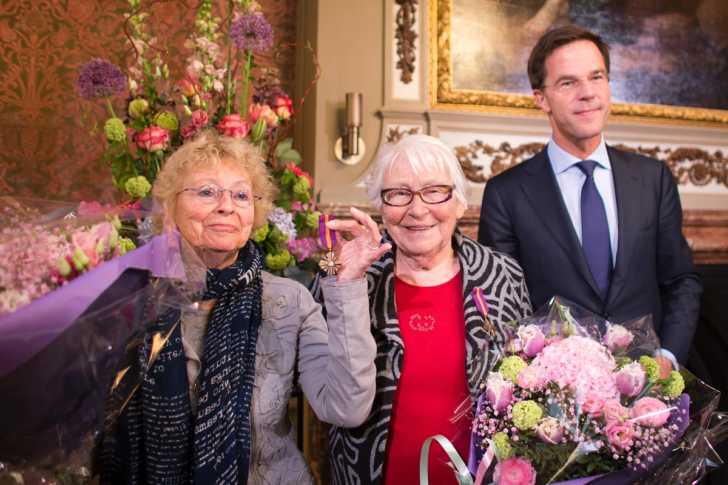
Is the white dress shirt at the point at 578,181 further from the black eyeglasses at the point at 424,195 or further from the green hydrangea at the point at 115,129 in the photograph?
the green hydrangea at the point at 115,129

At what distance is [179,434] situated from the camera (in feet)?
4.47

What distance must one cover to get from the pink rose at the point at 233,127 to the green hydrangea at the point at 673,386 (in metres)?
1.36

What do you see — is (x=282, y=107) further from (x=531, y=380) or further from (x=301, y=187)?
(x=531, y=380)

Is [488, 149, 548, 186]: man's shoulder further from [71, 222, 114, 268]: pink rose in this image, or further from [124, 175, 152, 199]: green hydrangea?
[71, 222, 114, 268]: pink rose

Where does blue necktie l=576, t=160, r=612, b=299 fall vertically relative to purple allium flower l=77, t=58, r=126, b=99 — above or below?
below

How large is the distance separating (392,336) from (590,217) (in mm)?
746

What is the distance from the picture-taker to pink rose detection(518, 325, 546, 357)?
1.23 meters

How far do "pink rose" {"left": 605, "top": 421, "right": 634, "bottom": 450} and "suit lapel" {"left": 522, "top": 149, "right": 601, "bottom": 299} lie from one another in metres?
0.81

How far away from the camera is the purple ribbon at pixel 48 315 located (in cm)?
80

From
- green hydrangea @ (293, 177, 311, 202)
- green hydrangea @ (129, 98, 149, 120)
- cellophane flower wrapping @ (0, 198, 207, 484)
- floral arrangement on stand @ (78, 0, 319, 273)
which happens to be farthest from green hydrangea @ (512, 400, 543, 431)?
green hydrangea @ (129, 98, 149, 120)

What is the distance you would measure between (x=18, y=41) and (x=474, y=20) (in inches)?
96.9

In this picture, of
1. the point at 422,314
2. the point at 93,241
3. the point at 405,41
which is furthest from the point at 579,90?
the point at 405,41

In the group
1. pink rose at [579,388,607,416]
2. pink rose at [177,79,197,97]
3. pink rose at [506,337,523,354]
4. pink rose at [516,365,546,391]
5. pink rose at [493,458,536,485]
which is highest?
pink rose at [177,79,197,97]

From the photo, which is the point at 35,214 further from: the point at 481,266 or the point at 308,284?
the point at 308,284
